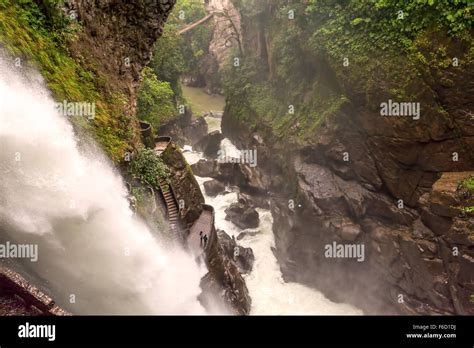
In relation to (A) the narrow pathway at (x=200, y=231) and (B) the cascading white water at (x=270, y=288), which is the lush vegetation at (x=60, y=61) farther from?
(B) the cascading white water at (x=270, y=288)

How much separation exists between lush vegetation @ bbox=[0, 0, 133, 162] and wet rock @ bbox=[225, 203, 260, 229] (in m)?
13.7

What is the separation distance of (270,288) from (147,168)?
11.5 meters

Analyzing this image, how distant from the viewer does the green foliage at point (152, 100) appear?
74.7ft

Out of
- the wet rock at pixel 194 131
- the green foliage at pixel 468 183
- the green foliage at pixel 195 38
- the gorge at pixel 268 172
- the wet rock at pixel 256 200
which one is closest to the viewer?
the gorge at pixel 268 172

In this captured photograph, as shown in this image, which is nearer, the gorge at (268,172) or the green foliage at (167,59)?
the gorge at (268,172)

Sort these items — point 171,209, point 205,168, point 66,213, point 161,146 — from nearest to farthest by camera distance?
1. point 66,213
2. point 171,209
3. point 161,146
4. point 205,168

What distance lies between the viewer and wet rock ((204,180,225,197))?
1082 inches

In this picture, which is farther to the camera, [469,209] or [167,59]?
[167,59]

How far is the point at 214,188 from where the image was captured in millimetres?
27469

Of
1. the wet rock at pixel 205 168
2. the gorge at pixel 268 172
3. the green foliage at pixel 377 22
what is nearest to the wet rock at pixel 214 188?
the gorge at pixel 268 172

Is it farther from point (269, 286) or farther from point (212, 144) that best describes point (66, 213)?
point (212, 144)

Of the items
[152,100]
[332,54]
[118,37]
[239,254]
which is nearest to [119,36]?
[118,37]

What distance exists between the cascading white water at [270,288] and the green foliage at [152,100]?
8670 millimetres

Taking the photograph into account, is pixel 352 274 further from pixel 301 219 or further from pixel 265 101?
pixel 265 101
